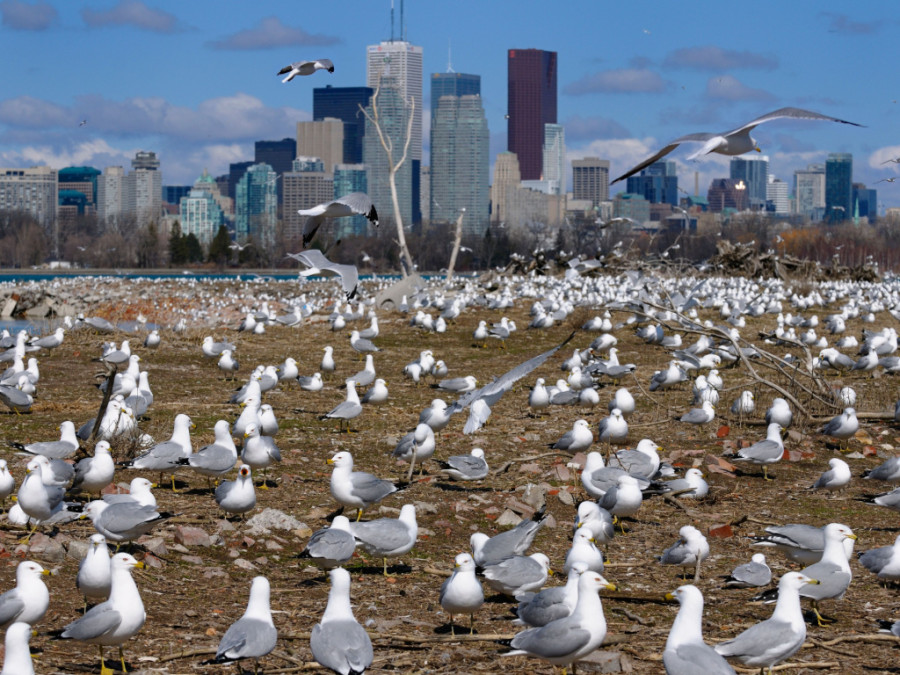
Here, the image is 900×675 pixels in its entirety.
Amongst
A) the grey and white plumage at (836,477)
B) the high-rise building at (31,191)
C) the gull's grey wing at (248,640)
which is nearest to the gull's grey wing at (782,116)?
the grey and white plumage at (836,477)

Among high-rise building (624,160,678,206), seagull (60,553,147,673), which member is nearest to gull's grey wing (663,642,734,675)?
seagull (60,553,147,673)

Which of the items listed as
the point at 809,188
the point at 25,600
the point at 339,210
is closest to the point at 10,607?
the point at 25,600

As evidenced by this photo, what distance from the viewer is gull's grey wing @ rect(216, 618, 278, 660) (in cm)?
473

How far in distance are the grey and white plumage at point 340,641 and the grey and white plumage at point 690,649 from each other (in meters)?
1.33

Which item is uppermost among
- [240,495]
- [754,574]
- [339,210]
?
[339,210]

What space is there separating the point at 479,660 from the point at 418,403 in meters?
8.45

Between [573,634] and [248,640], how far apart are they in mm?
1479

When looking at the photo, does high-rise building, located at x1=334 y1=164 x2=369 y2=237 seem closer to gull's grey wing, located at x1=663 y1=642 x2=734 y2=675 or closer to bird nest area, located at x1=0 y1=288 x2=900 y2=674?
bird nest area, located at x1=0 y1=288 x2=900 y2=674

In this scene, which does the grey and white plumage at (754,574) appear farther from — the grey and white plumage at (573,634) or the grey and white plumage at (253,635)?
the grey and white plumage at (253,635)

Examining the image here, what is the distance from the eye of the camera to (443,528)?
312 inches

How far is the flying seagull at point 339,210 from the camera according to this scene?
354 inches

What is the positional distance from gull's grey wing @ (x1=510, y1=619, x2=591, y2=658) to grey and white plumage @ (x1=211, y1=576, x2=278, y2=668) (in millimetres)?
1213

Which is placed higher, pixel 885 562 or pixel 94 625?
pixel 94 625

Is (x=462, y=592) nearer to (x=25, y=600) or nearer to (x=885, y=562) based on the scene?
(x=25, y=600)
